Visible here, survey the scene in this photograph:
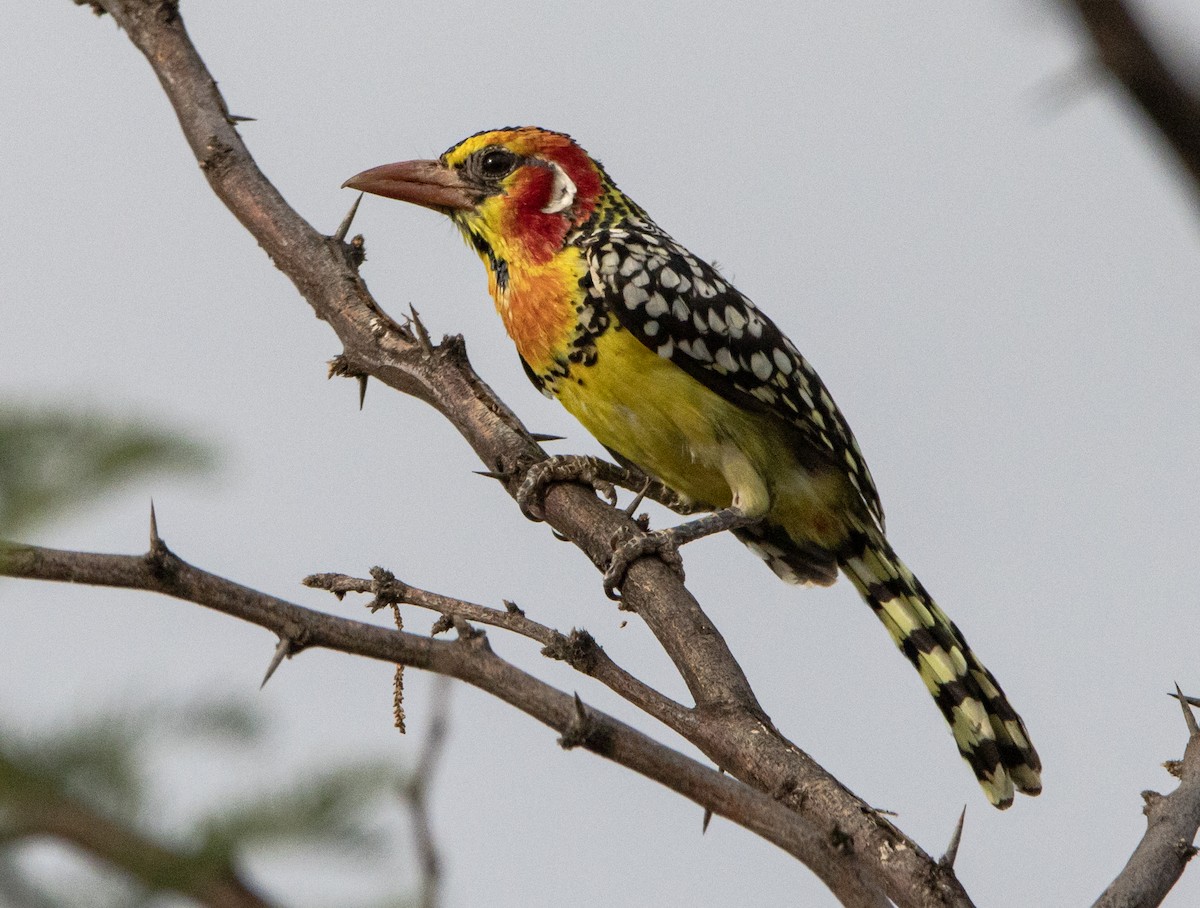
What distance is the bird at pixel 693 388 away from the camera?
17.4 feet

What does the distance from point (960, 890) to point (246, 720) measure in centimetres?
184

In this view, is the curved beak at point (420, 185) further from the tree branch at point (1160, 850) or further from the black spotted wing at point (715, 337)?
the tree branch at point (1160, 850)

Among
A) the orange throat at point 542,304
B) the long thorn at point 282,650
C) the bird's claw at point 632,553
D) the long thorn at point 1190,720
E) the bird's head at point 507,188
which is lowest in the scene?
the long thorn at point 1190,720

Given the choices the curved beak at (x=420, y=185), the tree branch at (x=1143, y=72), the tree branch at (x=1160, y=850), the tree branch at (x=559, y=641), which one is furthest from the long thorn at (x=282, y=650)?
the curved beak at (x=420, y=185)

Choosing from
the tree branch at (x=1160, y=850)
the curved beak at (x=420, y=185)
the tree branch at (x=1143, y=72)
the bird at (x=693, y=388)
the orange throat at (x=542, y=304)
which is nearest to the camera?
the tree branch at (x=1143, y=72)

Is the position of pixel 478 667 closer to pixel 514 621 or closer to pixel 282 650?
pixel 282 650

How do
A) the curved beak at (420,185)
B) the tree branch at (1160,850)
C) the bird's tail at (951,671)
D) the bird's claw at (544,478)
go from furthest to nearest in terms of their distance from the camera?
the curved beak at (420,185) → the bird's tail at (951,671) → the bird's claw at (544,478) → the tree branch at (1160,850)

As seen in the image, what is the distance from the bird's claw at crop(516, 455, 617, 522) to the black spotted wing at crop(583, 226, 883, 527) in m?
0.69

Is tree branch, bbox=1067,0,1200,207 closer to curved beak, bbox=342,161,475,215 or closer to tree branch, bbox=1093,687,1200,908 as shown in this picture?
tree branch, bbox=1093,687,1200,908

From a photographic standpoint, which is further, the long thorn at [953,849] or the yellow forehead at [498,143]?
the yellow forehead at [498,143]

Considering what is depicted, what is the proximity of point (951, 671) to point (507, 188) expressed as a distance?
2691mm

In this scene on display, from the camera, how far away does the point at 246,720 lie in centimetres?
151

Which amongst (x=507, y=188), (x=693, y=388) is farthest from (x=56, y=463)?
(x=507, y=188)

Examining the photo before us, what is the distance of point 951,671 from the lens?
5.34 m
